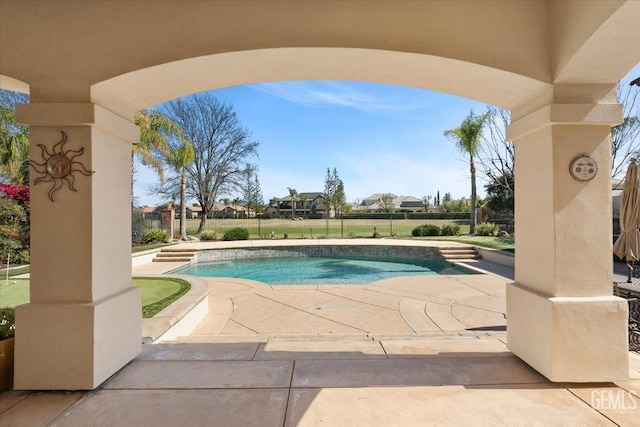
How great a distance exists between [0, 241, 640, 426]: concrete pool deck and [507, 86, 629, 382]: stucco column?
0.25 meters

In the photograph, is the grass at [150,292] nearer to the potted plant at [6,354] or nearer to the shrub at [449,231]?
the potted plant at [6,354]

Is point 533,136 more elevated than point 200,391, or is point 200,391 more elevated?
point 533,136

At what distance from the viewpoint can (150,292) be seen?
665 cm

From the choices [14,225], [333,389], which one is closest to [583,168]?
[333,389]

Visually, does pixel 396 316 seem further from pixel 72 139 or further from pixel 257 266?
pixel 257 266

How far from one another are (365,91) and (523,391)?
10306 millimetres

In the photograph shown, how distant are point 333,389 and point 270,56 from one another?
3.09 metres

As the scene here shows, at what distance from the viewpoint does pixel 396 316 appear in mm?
5566

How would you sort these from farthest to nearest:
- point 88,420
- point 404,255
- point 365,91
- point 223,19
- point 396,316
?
point 404,255 < point 365,91 < point 396,316 < point 223,19 < point 88,420

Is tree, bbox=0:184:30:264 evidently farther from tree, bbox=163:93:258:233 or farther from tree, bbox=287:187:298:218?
tree, bbox=287:187:298:218

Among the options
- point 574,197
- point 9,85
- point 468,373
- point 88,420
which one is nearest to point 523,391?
point 468,373

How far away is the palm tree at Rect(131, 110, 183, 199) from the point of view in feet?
48.8

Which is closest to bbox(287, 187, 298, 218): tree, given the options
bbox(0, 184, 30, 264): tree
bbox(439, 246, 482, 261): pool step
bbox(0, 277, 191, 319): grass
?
bbox(439, 246, 482, 261): pool step

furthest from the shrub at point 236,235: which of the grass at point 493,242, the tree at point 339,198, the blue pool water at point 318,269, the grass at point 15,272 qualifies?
the tree at point 339,198
